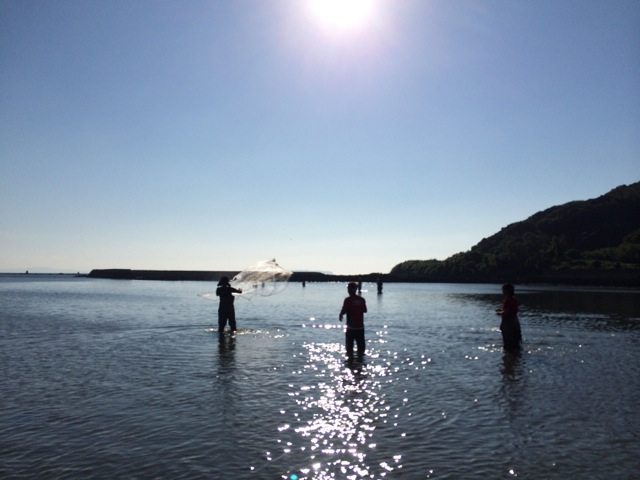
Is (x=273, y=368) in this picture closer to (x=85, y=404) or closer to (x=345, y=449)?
(x=85, y=404)

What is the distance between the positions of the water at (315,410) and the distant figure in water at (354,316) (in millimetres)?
671

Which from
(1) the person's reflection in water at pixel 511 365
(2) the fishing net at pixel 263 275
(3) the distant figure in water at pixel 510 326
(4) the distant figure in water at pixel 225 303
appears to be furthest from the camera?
(2) the fishing net at pixel 263 275

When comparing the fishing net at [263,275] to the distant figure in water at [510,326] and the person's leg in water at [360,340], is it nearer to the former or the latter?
the person's leg in water at [360,340]

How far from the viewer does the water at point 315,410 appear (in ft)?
24.0

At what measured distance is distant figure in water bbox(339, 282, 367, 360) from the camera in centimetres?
1619

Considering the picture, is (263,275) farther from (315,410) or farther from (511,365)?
(315,410)

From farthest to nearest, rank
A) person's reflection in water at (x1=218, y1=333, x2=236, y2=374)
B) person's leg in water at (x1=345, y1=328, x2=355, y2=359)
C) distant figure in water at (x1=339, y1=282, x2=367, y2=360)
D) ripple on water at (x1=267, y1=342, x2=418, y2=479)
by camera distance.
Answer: person's leg in water at (x1=345, y1=328, x2=355, y2=359) → distant figure in water at (x1=339, y1=282, x2=367, y2=360) → person's reflection in water at (x1=218, y1=333, x2=236, y2=374) → ripple on water at (x1=267, y1=342, x2=418, y2=479)

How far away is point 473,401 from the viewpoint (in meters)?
11.0

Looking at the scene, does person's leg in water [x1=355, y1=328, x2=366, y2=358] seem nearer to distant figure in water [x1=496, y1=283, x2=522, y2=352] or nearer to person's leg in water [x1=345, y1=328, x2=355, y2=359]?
person's leg in water [x1=345, y1=328, x2=355, y2=359]

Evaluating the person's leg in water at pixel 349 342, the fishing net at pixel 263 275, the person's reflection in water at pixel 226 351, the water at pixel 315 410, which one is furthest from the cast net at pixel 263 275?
the person's leg in water at pixel 349 342

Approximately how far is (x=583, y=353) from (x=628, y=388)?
596 cm

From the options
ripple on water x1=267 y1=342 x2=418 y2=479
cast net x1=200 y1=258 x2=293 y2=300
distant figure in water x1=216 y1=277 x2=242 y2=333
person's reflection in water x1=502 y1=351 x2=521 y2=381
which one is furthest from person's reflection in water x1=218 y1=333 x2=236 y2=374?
person's reflection in water x1=502 y1=351 x2=521 y2=381

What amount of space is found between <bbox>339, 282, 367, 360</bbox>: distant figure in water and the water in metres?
0.67

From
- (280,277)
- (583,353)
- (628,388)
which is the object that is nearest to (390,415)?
(628,388)
